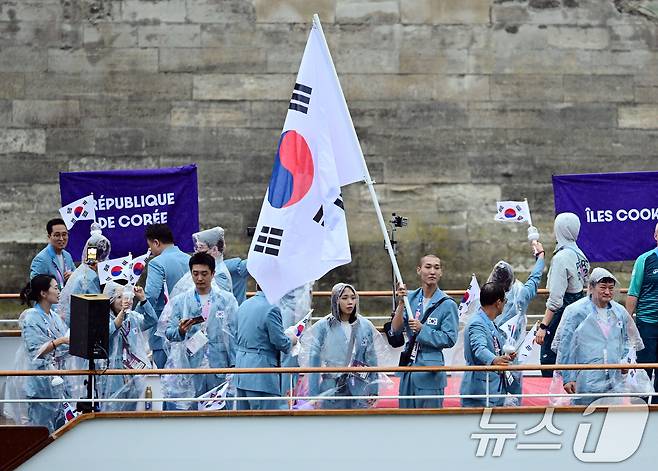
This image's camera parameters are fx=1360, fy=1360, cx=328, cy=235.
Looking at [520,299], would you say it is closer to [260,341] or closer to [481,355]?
[481,355]

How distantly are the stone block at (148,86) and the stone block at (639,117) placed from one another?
484 cm

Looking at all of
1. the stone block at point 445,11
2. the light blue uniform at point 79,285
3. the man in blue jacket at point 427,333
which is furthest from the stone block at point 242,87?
the man in blue jacket at point 427,333

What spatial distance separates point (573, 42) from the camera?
1520 cm

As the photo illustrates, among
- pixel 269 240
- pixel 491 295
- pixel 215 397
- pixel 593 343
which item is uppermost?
pixel 269 240

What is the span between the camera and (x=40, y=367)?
31.5ft

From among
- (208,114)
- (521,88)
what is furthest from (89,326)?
(521,88)

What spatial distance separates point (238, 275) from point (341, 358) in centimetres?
181

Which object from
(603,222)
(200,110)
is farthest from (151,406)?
(200,110)

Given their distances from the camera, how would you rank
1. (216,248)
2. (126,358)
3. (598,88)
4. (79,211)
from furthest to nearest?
(598,88), (79,211), (216,248), (126,358)

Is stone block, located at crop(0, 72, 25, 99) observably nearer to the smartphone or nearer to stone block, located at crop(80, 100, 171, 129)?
stone block, located at crop(80, 100, 171, 129)

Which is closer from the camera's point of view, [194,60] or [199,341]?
[199,341]

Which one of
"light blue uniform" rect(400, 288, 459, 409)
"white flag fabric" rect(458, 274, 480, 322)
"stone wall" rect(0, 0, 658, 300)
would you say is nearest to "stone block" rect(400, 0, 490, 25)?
"stone wall" rect(0, 0, 658, 300)

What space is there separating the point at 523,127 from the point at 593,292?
233 inches

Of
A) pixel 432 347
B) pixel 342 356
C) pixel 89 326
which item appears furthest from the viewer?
pixel 342 356
